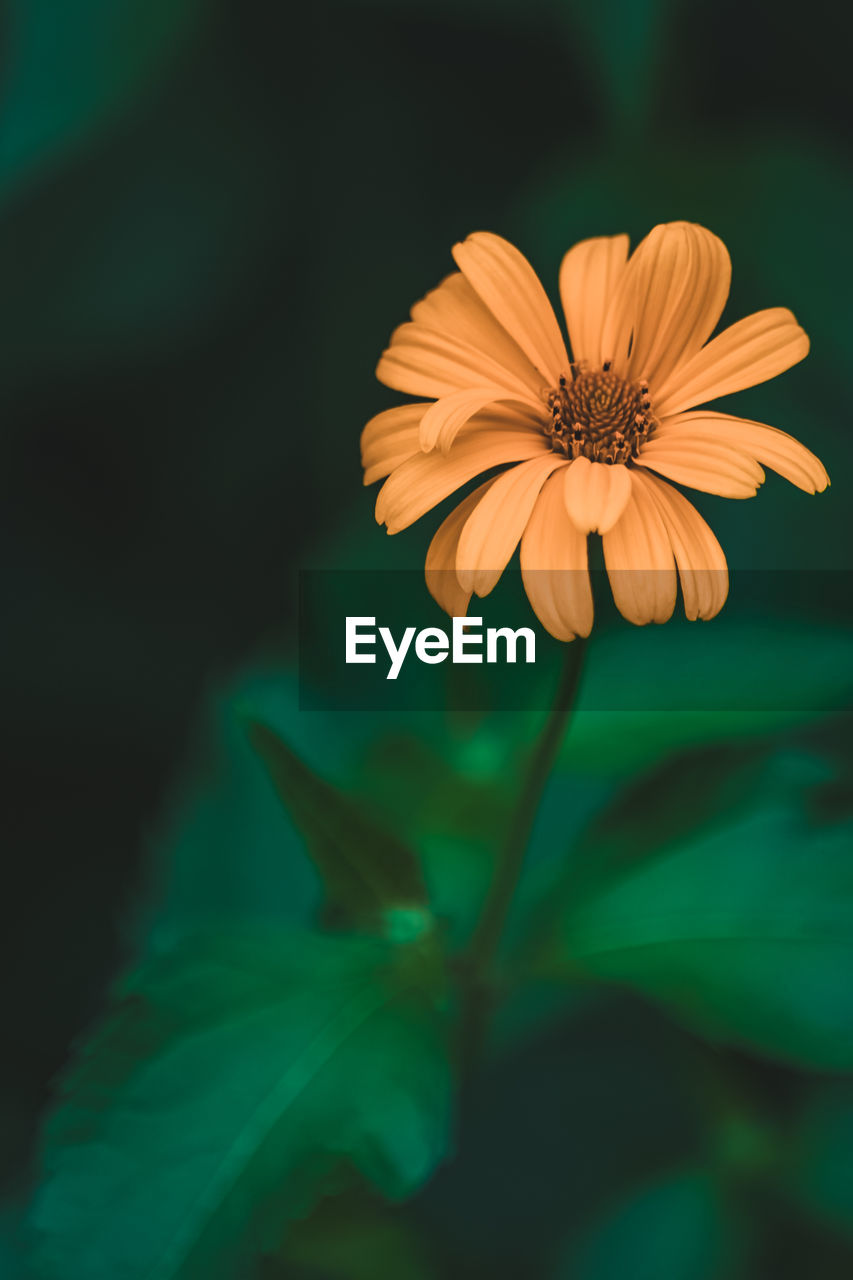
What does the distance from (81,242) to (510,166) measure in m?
0.39

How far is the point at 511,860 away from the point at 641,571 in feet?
0.64

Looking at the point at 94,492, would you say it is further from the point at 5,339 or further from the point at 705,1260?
the point at 705,1260

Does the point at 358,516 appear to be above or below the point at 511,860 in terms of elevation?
above

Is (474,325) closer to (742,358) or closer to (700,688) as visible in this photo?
(742,358)

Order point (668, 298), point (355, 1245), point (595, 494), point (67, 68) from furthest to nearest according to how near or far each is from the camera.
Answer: point (67, 68)
point (355, 1245)
point (668, 298)
point (595, 494)

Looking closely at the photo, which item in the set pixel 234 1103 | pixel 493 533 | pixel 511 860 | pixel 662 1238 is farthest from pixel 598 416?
pixel 662 1238

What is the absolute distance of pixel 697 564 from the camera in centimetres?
42

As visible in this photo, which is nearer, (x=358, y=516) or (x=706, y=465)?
(x=706, y=465)

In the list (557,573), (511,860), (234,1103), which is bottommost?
(234,1103)

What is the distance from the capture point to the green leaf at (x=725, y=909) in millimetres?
544

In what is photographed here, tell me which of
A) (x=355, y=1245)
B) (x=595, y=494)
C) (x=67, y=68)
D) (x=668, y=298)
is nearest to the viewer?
(x=595, y=494)

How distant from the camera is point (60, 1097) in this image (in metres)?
0.53

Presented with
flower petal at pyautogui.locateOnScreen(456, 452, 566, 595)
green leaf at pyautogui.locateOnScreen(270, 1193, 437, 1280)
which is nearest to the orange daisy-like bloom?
flower petal at pyautogui.locateOnScreen(456, 452, 566, 595)

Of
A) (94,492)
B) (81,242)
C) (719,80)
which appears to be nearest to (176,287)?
(81,242)
